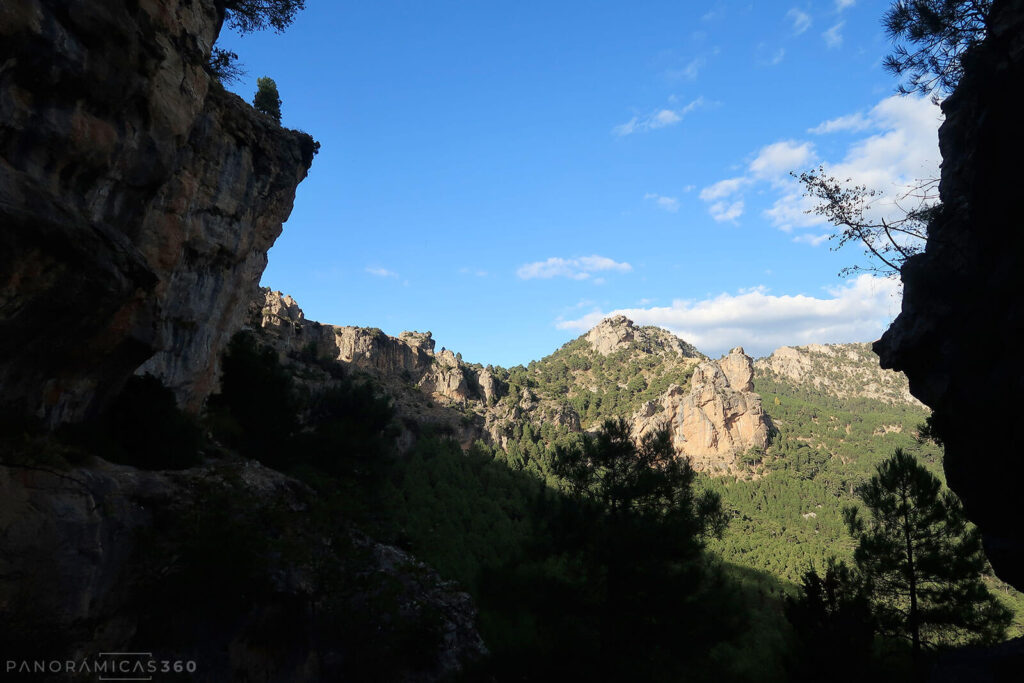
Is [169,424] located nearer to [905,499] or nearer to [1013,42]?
[905,499]

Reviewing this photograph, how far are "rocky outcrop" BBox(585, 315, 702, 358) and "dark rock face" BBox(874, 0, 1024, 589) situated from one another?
118 m

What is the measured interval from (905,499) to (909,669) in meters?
4.51

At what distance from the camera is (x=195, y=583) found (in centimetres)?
962

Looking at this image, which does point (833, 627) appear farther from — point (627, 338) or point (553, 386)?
point (627, 338)

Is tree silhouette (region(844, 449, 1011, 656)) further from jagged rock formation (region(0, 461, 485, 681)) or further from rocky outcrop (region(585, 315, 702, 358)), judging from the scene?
rocky outcrop (region(585, 315, 702, 358))

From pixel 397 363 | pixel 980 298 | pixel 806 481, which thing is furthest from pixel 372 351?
pixel 806 481

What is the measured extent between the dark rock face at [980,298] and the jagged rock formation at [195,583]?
552 inches

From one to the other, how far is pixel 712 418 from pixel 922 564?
88.5m

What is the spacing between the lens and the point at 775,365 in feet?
593

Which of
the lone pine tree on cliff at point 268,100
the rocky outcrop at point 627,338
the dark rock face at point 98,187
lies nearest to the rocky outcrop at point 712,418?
the rocky outcrop at point 627,338

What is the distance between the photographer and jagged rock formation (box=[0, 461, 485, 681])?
24.8ft

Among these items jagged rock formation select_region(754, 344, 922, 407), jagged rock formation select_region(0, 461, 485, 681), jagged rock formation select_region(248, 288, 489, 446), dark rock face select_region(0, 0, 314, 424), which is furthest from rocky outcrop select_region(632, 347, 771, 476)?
jagged rock formation select_region(0, 461, 485, 681)

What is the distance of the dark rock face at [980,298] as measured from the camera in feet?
38.5

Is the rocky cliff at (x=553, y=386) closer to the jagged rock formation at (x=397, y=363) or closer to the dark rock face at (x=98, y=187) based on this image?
the jagged rock formation at (x=397, y=363)
